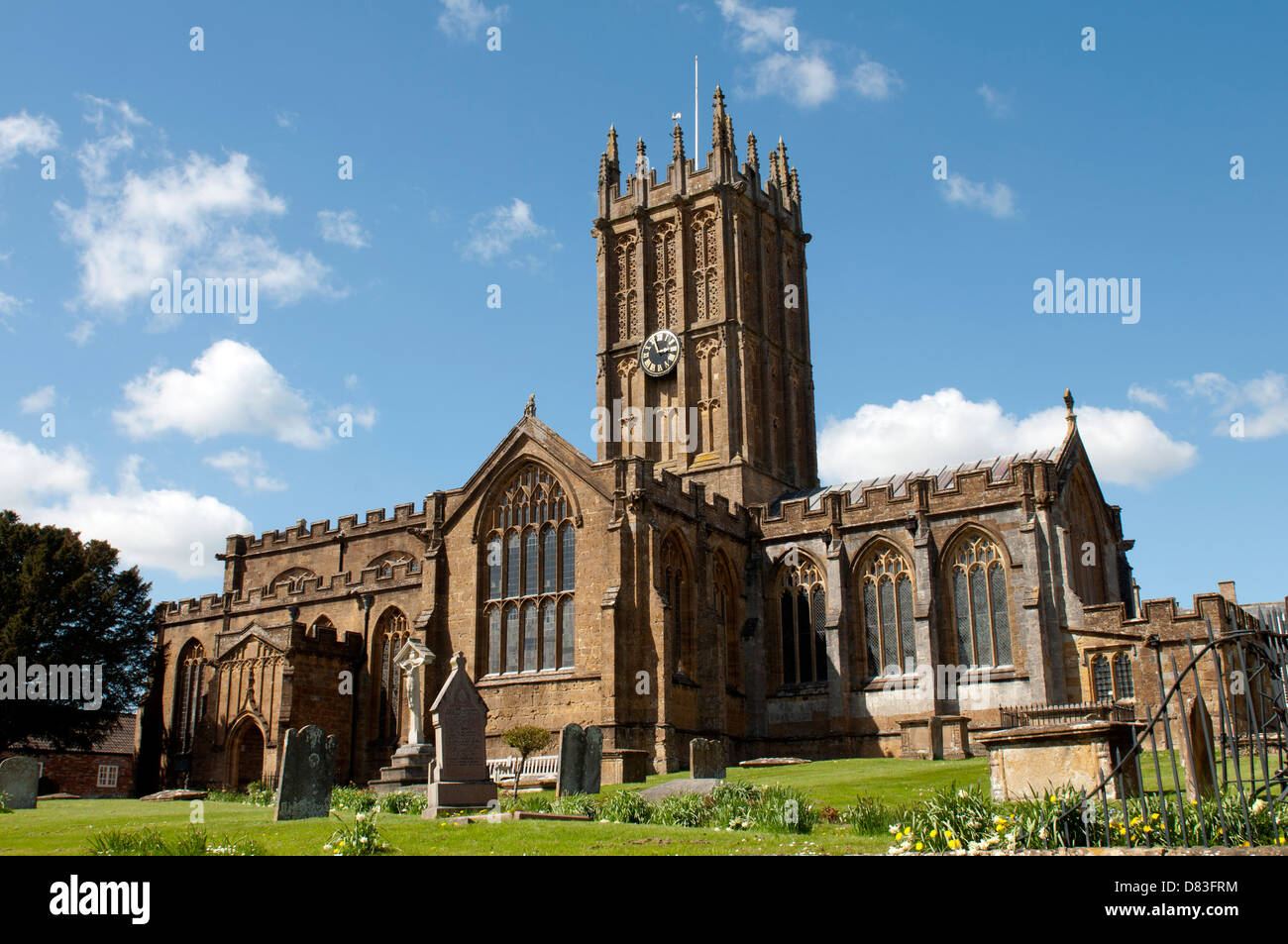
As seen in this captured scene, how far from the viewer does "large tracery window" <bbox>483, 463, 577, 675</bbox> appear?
36906mm

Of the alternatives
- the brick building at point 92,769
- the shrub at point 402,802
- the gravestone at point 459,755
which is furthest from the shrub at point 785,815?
the brick building at point 92,769

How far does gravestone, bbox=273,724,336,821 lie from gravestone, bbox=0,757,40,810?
10914mm

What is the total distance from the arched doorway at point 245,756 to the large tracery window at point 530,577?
1004 centimetres

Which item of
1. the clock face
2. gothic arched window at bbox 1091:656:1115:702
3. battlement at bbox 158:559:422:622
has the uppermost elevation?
the clock face

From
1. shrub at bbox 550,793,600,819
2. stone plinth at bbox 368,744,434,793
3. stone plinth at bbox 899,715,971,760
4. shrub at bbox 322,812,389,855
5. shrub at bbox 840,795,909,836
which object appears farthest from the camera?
stone plinth at bbox 899,715,971,760

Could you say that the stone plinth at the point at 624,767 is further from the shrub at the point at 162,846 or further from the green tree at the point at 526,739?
the shrub at the point at 162,846

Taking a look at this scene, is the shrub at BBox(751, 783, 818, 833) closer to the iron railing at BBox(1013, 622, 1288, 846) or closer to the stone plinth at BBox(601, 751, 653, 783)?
the iron railing at BBox(1013, 622, 1288, 846)

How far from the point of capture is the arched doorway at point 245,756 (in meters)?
41.5

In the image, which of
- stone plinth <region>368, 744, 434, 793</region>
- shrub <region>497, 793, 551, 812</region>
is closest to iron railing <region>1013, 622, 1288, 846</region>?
shrub <region>497, 793, 551, 812</region>

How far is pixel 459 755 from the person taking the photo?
2208 centimetres

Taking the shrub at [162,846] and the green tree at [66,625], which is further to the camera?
the green tree at [66,625]

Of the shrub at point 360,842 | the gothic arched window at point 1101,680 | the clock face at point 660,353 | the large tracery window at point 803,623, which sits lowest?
the shrub at point 360,842

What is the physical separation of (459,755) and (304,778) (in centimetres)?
286

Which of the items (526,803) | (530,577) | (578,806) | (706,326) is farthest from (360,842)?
(706,326)
